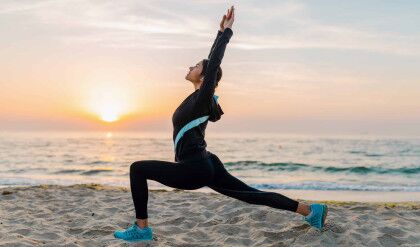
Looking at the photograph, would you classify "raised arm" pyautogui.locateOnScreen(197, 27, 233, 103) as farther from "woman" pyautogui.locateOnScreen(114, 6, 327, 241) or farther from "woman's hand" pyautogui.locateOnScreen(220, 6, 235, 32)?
"woman's hand" pyautogui.locateOnScreen(220, 6, 235, 32)

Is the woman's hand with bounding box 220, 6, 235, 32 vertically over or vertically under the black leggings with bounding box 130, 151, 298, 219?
over

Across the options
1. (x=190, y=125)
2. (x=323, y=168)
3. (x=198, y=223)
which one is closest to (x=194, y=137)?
(x=190, y=125)

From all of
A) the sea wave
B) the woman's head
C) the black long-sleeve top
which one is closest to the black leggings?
the black long-sleeve top

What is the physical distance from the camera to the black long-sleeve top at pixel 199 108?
4551 millimetres

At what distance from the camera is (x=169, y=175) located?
15.4 feet

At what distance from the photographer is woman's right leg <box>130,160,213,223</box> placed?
4.67 meters

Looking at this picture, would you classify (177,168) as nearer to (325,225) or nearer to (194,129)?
(194,129)

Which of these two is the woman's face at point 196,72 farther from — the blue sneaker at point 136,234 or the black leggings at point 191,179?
the blue sneaker at point 136,234

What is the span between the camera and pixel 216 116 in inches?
193

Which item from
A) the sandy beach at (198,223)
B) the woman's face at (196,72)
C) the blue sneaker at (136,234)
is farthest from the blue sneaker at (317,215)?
the woman's face at (196,72)

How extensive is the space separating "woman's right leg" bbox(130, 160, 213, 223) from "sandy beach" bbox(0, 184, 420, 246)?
70 cm

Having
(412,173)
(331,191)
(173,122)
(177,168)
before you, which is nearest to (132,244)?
(177,168)

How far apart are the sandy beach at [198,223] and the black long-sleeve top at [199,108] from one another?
1.26 meters

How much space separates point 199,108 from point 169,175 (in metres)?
0.72
